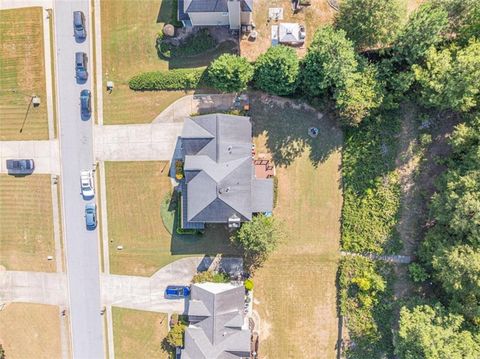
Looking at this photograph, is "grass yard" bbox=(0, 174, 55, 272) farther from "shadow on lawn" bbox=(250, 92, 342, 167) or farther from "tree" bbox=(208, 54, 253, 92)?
"shadow on lawn" bbox=(250, 92, 342, 167)

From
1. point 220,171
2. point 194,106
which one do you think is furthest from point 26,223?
point 220,171

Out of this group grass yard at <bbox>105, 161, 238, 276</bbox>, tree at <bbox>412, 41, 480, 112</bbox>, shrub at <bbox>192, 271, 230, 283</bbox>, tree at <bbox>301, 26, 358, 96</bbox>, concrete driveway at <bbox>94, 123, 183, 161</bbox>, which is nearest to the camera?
tree at <bbox>412, 41, 480, 112</bbox>

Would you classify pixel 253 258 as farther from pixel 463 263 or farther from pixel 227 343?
pixel 463 263

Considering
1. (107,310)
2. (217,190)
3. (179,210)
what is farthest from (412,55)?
(107,310)

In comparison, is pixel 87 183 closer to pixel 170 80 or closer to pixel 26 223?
pixel 26 223

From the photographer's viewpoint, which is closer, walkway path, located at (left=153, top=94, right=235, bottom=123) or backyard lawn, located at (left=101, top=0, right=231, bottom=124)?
walkway path, located at (left=153, top=94, right=235, bottom=123)

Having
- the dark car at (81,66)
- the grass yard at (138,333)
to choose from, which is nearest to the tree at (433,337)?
the grass yard at (138,333)

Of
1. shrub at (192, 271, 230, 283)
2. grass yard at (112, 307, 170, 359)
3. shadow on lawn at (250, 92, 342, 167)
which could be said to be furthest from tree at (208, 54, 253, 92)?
grass yard at (112, 307, 170, 359)
